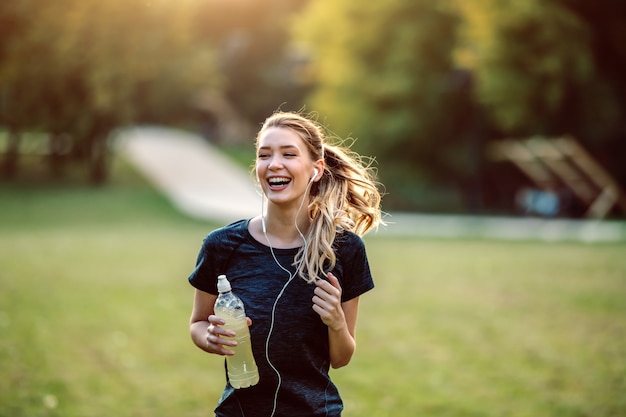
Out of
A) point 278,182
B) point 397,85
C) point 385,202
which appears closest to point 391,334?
point 278,182

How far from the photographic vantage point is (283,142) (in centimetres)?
359

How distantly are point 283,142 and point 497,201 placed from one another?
1353 inches

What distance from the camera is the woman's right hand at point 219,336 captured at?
329 cm

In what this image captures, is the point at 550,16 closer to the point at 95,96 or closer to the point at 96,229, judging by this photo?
the point at 96,229

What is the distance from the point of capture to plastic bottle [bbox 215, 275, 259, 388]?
3334 millimetres

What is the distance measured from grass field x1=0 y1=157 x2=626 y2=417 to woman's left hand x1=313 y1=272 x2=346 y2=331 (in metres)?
3.68

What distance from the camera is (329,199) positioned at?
3803 millimetres

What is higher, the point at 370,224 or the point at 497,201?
the point at 370,224

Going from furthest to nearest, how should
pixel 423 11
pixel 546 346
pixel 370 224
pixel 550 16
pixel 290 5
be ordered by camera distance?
pixel 290 5, pixel 423 11, pixel 550 16, pixel 546 346, pixel 370 224

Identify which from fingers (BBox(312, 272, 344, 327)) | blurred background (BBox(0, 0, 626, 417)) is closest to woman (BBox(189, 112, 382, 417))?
fingers (BBox(312, 272, 344, 327))

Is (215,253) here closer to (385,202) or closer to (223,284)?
(223,284)

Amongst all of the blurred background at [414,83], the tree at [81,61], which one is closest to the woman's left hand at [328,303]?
the blurred background at [414,83]

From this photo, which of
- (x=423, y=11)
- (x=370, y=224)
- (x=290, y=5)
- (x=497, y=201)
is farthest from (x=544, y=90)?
(x=290, y=5)

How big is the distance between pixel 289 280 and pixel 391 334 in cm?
653
